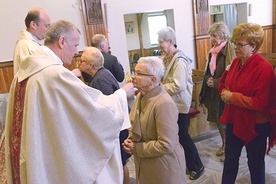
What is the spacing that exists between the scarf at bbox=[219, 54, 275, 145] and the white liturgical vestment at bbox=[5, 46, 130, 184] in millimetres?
846

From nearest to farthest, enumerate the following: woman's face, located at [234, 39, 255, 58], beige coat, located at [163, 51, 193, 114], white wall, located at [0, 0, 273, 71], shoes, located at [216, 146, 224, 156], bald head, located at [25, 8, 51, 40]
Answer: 1. woman's face, located at [234, 39, 255, 58]
2. beige coat, located at [163, 51, 193, 114]
3. bald head, located at [25, 8, 51, 40]
4. shoes, located at [216, 146, 224, 156]
5. white wall, located at [0, 0, 273, 71]

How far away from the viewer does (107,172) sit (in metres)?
1.44

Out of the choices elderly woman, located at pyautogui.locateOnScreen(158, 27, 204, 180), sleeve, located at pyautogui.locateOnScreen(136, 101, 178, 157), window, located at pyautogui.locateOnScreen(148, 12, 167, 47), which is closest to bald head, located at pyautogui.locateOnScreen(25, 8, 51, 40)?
elderly woman, located at pyautogui.locateOnScreen(158, 27, 204, 180)

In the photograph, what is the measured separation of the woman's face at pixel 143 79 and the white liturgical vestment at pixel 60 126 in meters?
0.26

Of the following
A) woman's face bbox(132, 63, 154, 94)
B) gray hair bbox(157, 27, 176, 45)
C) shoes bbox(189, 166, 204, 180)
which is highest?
gray hair bbox(157, 27, 176, 45)

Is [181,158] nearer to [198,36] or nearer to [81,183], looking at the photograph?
[81,183]

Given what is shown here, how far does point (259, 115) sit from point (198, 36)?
3817 millimetres

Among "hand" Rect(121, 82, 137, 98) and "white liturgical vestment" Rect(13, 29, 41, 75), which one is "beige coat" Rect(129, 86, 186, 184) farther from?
"white liturgical vestment" Rect(13, 29, 41, 75)

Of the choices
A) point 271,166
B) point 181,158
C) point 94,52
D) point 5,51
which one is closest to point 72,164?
point 181,158

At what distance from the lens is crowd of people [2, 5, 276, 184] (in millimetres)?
1187

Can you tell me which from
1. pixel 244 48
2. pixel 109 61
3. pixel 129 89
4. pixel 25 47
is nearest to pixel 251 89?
pixel 244 48

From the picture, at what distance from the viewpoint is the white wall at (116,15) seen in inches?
156

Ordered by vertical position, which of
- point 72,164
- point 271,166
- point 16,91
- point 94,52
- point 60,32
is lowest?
point 271,166

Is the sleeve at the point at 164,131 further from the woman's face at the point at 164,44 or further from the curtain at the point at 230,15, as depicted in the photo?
the curtain at the point at 230,15
